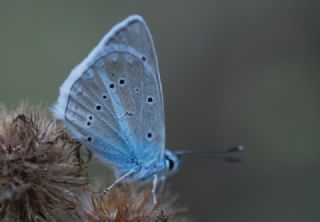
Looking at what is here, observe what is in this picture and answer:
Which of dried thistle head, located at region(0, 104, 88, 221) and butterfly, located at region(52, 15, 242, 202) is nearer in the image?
dried thistle head, located at region(0, 104, 88, 221)

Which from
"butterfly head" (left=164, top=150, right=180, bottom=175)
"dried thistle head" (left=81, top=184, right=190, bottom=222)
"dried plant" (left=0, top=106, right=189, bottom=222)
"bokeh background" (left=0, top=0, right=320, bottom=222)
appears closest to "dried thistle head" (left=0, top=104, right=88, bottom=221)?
"dried plant" (left=0, top=106, right=189, bottom=222)

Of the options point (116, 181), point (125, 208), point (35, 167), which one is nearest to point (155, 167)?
point (116, 181)

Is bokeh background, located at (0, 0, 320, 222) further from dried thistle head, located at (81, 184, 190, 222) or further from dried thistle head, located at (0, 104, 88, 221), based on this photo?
dried thistle head, located at (0, 104, 88, 221)

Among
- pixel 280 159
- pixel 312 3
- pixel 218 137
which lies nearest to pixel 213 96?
pixel 218 137

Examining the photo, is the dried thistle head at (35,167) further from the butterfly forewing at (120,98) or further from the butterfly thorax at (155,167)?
the butterfly thorax at (155,167)

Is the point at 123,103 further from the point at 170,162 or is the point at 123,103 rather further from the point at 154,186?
the point at 154,186

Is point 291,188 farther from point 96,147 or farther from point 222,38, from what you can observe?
point 96,147

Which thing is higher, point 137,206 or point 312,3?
point 312,3
